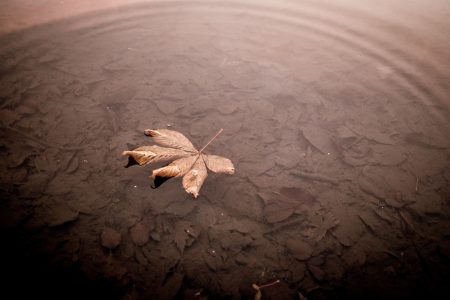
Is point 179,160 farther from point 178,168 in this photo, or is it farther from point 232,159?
point 232,159

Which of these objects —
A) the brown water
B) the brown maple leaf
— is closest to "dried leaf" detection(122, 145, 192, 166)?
the brown maple leaf

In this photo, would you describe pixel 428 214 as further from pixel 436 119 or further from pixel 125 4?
pixel 125 4

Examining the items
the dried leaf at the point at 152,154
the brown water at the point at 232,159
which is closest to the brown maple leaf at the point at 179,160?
the dried leaf at the point at 152,154

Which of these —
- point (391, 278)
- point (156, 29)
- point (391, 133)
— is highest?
point (156, 29)

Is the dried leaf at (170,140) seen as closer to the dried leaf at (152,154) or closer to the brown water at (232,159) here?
the dried leaf at (152,154)

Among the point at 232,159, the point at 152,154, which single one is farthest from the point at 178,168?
the point at 232,159

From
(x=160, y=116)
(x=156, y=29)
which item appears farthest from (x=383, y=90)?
(x=156, y=29)
